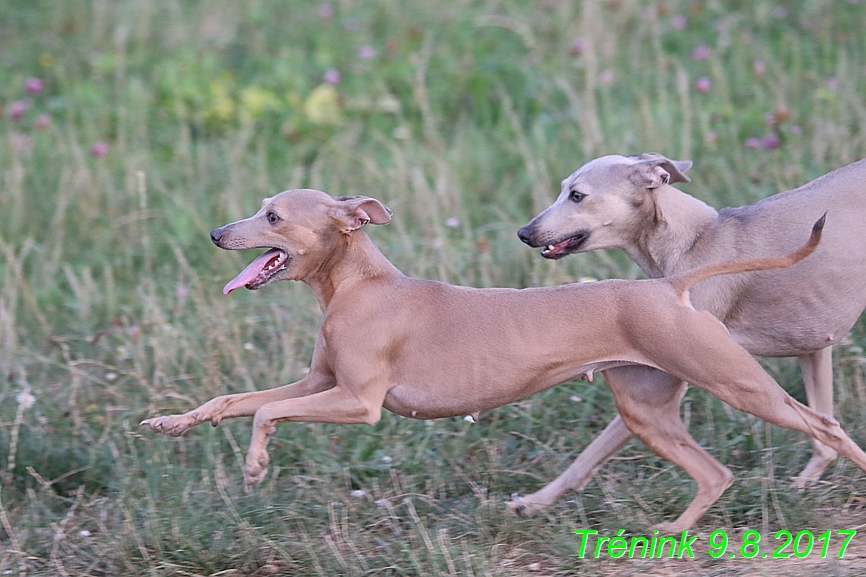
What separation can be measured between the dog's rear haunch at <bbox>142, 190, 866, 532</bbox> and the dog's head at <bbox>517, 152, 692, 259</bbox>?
0.67 m

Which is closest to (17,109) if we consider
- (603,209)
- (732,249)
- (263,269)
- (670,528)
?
(263,269)

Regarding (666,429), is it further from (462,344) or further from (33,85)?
(33,85)

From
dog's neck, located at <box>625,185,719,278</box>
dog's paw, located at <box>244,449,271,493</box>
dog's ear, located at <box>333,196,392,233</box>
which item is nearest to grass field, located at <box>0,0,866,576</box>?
dog's paw, located at <box>244,449,271,493</box>

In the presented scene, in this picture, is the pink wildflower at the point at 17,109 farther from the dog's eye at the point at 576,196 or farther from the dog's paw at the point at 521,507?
the dog's paw at the point at 521,507

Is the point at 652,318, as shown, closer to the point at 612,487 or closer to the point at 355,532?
the point at 612,487

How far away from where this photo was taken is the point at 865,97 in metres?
7.92

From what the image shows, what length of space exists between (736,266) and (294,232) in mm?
1761

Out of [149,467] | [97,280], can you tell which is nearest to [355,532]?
[149,467]

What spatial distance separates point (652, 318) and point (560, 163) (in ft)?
12.0

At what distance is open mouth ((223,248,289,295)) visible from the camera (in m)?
4.48

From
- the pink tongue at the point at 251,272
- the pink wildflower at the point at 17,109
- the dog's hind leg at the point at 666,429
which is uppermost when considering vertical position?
the pink wildflower at the point at 17,109

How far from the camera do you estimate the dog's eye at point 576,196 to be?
17.1ft

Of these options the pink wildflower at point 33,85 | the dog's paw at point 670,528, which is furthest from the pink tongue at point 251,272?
the pink wildflower at point 33,85

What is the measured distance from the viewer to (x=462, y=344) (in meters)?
4.51
